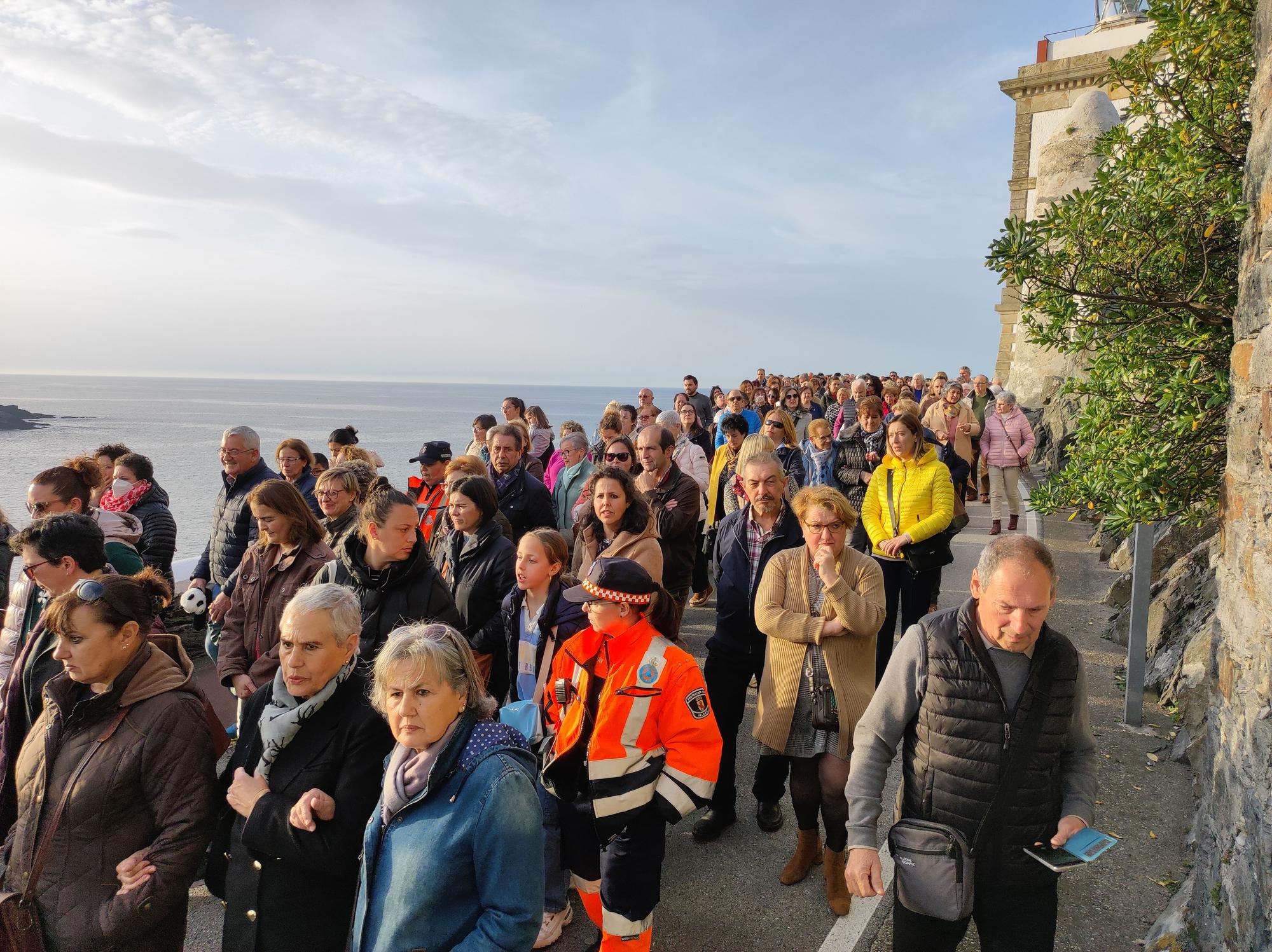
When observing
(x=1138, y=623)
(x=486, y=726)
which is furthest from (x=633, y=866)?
(x=1138, y=623)

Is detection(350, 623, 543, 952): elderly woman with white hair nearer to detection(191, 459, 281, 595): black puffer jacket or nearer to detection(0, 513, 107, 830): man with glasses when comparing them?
detection(0, 513, 107, 830): man with glasses

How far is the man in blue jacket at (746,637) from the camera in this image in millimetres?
4254

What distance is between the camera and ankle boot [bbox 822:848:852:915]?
3559 millimetres

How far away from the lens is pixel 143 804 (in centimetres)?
262

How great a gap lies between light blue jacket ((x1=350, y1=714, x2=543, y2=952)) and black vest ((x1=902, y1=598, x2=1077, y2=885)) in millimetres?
1357

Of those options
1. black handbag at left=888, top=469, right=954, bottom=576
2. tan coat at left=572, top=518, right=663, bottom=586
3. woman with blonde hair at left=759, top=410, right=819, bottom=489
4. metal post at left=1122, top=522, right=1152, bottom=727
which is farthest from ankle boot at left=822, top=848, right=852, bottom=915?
woman with blonde hair at left=759, top=410, right=819, bottom=489

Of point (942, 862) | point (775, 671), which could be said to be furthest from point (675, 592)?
point (942, 862)

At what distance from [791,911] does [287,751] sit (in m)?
2.42

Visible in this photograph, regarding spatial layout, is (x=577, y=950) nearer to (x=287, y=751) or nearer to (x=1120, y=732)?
(x=287, y=751)

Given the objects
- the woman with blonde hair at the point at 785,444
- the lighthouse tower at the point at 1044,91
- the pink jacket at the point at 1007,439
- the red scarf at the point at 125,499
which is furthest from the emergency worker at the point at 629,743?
the lighthouse tower at the point at 1044,91

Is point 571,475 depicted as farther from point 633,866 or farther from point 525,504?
point 633,866

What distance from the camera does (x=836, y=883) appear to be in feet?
11.9

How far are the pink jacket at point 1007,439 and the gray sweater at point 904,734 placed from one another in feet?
28.6

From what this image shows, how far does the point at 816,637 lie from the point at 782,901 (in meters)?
1.28
